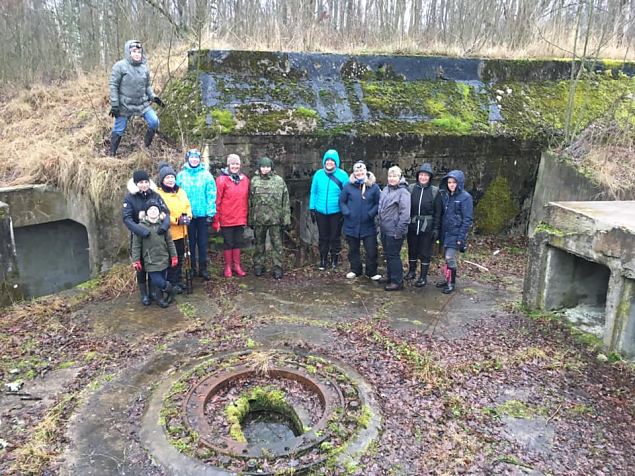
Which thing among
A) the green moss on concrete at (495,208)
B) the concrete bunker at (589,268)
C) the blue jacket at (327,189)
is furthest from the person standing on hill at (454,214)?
the green moss on concrete at (495,208)

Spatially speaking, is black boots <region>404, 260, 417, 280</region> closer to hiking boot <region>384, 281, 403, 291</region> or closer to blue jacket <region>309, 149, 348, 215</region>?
hiking boot <region>384, 281, 403, 291</region>

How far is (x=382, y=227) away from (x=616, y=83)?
663cm

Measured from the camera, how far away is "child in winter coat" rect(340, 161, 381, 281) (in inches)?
277

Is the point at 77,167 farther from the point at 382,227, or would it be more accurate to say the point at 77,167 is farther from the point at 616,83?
the point at 616,83

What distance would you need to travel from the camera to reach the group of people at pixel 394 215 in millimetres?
6707

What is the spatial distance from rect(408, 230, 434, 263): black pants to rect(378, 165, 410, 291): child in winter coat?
311 mm

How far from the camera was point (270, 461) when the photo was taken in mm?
3719

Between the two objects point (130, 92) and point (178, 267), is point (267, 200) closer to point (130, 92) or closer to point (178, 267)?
point (178, 267)

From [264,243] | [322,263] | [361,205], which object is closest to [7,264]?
[264,243]

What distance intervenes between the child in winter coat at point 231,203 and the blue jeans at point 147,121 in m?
1.66

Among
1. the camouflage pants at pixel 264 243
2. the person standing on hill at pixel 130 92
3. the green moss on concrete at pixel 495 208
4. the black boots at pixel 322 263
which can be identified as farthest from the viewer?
the green moss on concrete at pixel 495 208

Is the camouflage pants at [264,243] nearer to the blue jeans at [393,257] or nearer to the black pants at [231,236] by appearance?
the black pants at [231,236]

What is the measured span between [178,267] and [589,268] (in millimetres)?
5203

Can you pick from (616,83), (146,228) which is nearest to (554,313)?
(146,228)
